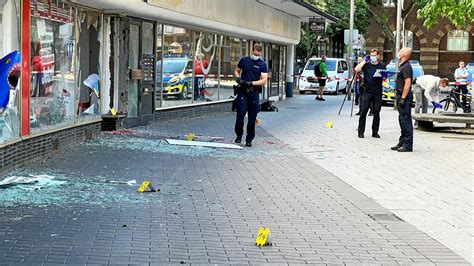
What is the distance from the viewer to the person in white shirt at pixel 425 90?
2136 cm

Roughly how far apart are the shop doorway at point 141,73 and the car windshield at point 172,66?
0.65 metres

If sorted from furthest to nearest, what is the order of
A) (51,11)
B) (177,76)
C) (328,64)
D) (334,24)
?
1. (334,24)
2. (328,64)
3. (177,76)
4. (51,11)

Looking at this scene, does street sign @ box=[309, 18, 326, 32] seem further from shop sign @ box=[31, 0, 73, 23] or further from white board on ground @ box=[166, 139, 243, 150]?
shop sign @ box=[31, 0, 73, 23]

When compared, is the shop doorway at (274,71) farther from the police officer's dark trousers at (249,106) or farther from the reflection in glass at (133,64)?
the police officer's dark trousers at (249,106)

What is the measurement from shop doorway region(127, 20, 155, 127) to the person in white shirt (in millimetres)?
7995

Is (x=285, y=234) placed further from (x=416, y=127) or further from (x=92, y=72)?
(x=416, y=127)

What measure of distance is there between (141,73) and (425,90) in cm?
879

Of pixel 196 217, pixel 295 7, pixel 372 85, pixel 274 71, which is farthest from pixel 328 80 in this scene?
pixel 196 217

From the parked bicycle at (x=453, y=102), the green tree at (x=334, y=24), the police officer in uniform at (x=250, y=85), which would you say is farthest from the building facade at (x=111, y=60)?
the green tree at (x=334, y=24)

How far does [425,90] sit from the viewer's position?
21.8 meters

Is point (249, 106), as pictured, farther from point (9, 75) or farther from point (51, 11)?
point (9, 75)

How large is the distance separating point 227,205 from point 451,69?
5346 cm

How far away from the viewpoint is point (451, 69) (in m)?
59.1

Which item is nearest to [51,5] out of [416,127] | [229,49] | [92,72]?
[92,72]
